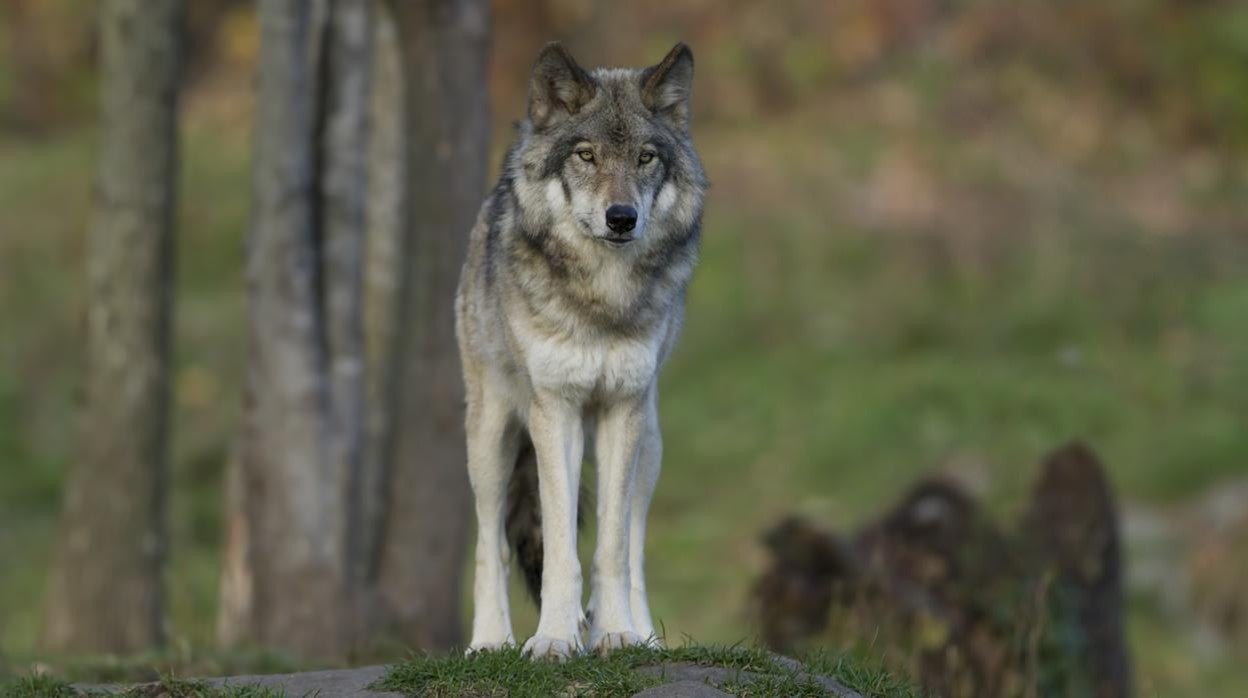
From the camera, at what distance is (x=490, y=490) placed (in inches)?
299

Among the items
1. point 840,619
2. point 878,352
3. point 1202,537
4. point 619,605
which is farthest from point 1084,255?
point 619,605

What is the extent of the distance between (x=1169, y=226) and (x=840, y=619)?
1214 cm

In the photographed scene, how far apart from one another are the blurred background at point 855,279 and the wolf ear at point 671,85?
4044 mm

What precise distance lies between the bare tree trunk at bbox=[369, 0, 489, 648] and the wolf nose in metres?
4.22

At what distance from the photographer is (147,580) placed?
454 inches

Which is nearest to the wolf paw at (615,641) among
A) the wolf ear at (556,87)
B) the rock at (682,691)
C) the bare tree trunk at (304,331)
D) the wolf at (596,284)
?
the wolf at (596,284)

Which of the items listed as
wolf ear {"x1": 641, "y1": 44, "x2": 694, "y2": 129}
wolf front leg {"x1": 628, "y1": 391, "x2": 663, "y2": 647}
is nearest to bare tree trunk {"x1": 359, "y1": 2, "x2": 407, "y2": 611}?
wolf front leg {"x1": 628, "y1": 391, "x2": 663, "y2": 647}

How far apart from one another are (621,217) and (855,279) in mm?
13313

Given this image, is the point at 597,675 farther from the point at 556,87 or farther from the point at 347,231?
the point at 347,231

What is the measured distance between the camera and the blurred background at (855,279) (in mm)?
15484

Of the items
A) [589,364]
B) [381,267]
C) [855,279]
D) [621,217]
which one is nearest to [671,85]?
[621,217]

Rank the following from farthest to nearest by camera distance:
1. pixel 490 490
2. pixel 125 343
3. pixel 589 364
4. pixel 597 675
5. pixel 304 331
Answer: pixel 125 343
pixel 304 331
pixel 490 490
pixel 589 364
pixel 597 675

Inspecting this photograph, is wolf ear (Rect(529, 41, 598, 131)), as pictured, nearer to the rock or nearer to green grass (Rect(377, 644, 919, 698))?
green grass (Rect(377, 644, 919, 698))

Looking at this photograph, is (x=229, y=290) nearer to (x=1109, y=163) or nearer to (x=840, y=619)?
(x=1109, y=163)
